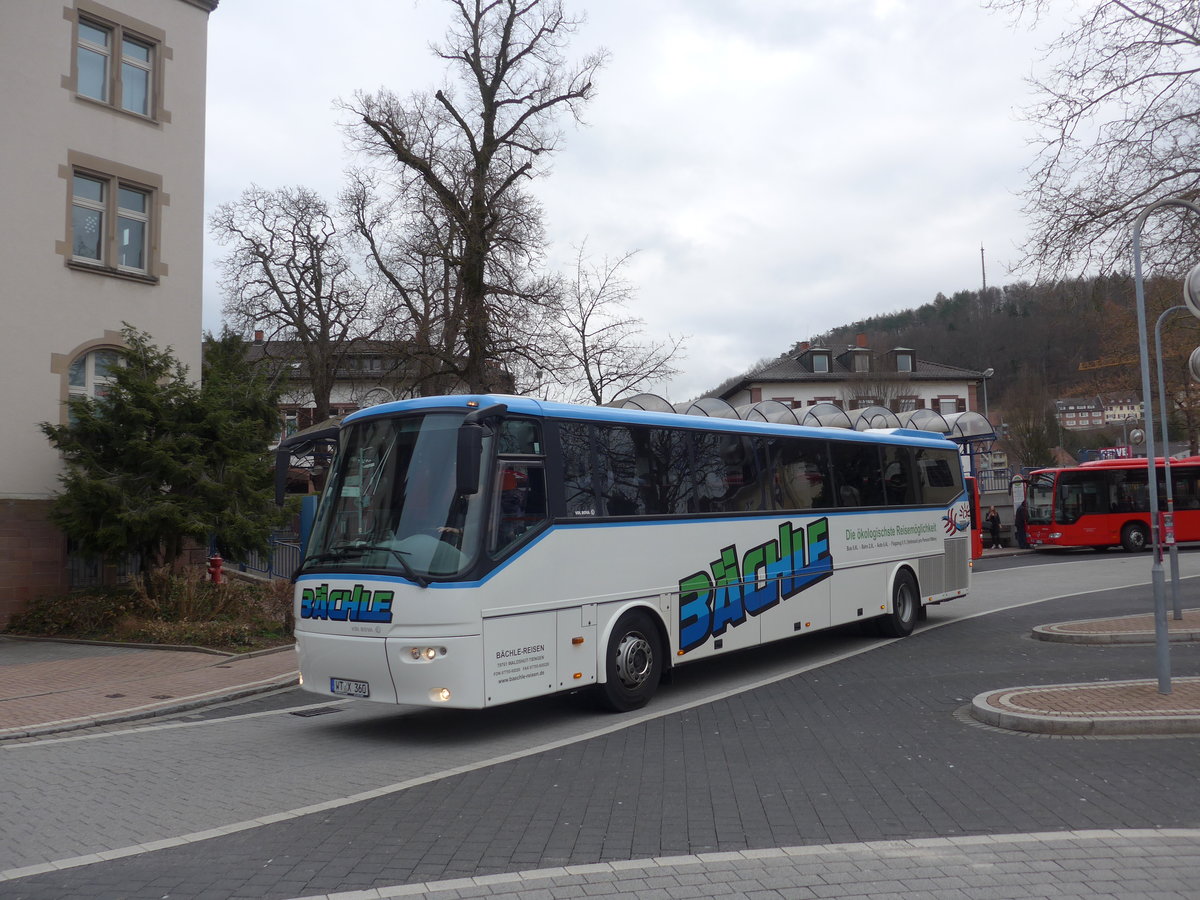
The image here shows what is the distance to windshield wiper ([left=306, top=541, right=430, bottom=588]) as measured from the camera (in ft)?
27.7

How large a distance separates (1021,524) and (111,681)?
33931mm

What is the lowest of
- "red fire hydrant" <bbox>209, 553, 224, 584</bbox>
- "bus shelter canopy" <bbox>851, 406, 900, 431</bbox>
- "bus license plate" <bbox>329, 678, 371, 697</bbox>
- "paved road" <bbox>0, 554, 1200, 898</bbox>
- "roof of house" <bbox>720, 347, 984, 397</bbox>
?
"paved road" <bbox>0, 554, 1200, 898</bbox>

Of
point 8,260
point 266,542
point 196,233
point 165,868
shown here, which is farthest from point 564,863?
point 196,233

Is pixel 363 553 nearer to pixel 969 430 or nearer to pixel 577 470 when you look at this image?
pixel 577 470

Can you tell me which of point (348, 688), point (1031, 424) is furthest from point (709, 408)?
point (1031, 424)

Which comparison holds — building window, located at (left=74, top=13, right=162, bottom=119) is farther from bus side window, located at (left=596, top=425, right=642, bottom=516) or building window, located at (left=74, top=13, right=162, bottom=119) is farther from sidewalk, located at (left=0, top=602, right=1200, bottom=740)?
bus side window, located at (left=596, top=425, right=642, bottom=516)

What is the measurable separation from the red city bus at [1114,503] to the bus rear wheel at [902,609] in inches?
903

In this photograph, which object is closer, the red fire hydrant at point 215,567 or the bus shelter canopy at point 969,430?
the red fire hydrant at point 215,567

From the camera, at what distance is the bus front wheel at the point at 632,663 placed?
9.82 metres

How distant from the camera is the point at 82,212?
1939cm

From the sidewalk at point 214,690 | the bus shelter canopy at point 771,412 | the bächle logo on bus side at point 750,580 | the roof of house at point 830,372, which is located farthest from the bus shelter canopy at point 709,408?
the roof of house at point 830,372

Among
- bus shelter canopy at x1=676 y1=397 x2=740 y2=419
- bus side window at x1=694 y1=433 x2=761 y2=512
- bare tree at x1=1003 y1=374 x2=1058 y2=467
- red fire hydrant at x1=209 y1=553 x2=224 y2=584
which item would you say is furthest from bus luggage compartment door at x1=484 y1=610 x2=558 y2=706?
bare tree at x1=1003 y1=374 x2=1058 y2=467

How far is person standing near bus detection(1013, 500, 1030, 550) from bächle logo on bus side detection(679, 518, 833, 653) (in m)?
27.5

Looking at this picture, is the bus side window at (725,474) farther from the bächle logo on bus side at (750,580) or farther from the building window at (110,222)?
the building window at (110,222)
